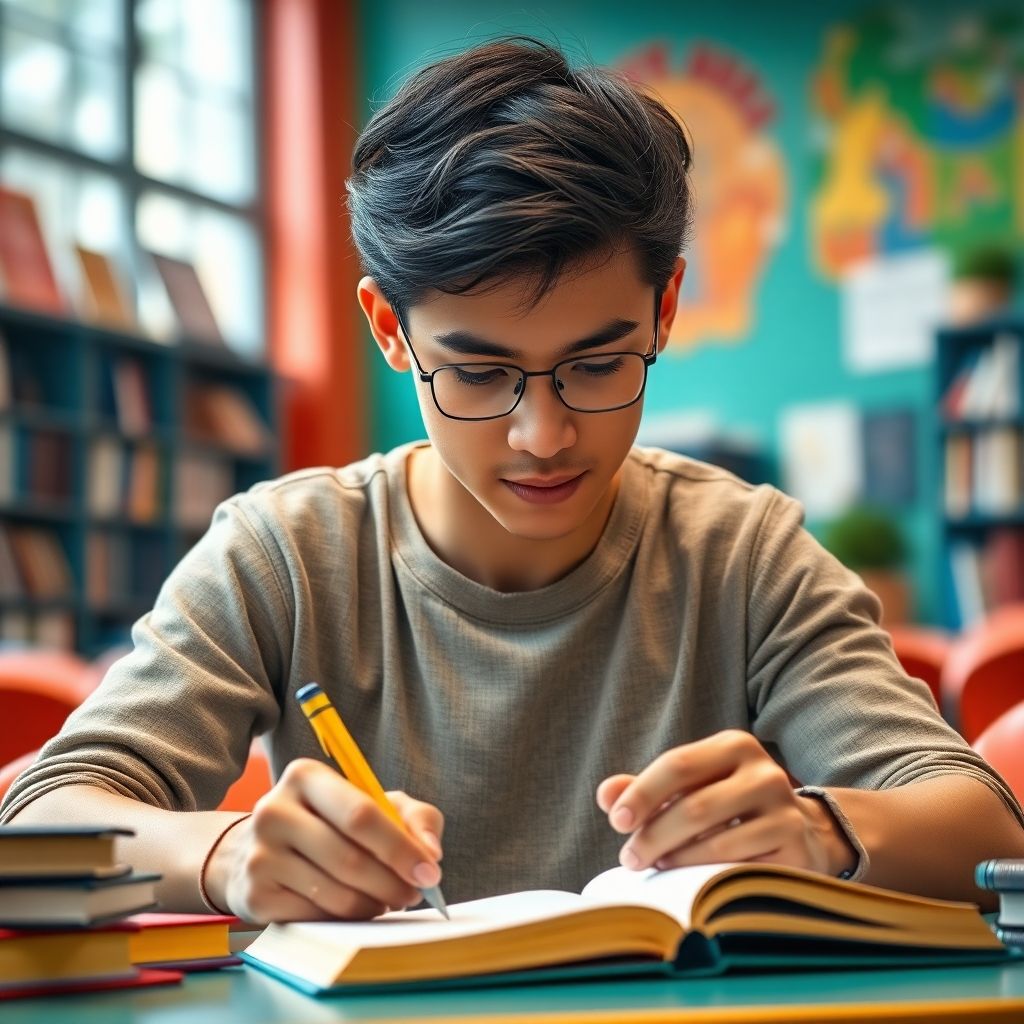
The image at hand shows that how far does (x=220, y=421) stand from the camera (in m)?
6.85

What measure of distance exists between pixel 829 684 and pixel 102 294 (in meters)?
5.35

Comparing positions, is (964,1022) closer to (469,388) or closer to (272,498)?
(469,388)

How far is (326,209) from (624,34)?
68.2 inches

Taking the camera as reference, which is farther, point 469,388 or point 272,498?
point 272,498

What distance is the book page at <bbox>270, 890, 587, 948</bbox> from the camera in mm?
862

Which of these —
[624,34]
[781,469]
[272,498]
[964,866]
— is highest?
[624,34]

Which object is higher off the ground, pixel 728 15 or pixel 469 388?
pixel 728 15

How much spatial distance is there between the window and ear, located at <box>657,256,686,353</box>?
5155 millimetres

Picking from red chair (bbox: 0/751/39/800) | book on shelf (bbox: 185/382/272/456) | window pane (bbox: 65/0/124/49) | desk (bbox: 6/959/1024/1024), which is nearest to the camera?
desk (bbox: 6/959/1024/1024)

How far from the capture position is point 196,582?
1534 millimetres

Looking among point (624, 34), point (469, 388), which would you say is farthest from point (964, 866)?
point (624, 34)

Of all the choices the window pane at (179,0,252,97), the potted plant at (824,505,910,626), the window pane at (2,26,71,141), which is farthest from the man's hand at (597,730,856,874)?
the window pane at (179,0,252,97)

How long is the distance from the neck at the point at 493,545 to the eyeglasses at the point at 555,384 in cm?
21

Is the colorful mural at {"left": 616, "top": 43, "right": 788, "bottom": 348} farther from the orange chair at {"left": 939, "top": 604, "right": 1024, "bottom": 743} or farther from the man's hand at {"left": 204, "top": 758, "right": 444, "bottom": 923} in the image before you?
the man's hand at {"left": 204, "top": 758, "right": 444, "bottom": 923}
